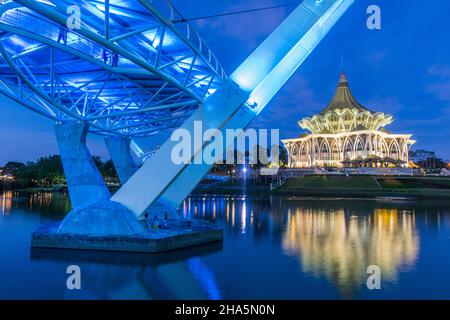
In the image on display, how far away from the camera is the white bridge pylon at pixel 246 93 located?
1501 centimetres

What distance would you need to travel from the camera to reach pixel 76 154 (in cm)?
1980

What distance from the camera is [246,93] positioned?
16.5 metres

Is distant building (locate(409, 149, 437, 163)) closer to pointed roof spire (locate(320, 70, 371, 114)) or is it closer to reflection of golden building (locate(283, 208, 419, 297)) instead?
pointed roof spire (locate(320, 70, 371, 114))

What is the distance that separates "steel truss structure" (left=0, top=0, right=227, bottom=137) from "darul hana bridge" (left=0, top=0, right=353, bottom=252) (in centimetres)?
4

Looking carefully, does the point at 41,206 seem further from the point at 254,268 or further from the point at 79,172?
the point at 254,268

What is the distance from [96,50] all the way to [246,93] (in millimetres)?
6505

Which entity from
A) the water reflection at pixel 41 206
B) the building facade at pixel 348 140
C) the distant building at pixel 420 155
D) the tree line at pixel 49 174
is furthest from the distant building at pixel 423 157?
the water reflection at pixel 41 206

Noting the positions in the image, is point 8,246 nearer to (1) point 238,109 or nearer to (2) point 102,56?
(2) point 102,56

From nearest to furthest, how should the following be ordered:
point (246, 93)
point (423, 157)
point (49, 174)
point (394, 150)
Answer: point (246, 93) < point (394, 150) < point (49, 174) < point (423, 157)

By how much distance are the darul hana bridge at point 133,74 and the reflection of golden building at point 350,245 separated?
436 cm
